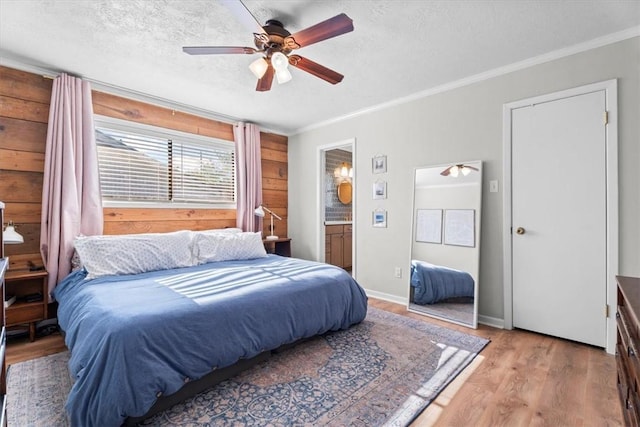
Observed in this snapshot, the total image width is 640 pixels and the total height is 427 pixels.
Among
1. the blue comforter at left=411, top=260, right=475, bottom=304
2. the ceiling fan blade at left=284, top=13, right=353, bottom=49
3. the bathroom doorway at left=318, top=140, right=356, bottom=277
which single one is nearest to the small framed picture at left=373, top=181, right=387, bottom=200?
the bathroom doorway at left=318, top=140, right=356, bottom=277

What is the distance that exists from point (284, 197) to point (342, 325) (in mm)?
2698

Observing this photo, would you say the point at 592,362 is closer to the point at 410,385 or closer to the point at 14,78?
the point at 410,385

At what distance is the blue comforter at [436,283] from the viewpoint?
303 cm

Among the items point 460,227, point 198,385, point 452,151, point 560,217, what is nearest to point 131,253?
point 198,385

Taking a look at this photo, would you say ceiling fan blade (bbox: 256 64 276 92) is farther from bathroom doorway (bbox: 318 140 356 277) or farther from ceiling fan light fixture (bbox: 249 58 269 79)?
bathroom doorway (bbox: 318 140 356 277)

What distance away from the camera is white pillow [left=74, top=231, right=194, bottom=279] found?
2523mm

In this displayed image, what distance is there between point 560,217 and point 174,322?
2.98m

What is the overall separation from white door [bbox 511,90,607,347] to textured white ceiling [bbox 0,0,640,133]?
1.92 feet

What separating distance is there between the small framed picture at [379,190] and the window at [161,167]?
77.7 inches

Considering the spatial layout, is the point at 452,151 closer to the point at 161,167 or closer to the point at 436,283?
the point at 436,283

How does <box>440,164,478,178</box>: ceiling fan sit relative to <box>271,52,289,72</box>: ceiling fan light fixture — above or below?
below

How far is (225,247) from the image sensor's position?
3.33 m

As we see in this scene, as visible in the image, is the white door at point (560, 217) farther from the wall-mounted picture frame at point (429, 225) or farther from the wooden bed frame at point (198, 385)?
the wooden bed frame at point (198, 385)

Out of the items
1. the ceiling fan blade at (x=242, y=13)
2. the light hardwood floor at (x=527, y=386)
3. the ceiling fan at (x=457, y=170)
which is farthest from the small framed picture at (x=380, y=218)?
the ceiling fan blade at (x=242, y=13)
